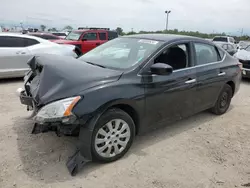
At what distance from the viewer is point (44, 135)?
3.72m

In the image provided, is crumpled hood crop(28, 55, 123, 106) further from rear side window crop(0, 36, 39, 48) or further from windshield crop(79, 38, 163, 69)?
rear side window crop(0, 36, 39, 48)

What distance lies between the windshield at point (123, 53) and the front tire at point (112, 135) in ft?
2.42

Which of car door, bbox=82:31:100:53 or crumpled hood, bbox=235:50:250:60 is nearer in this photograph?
crumpled hood, bbox=235:50:250:60

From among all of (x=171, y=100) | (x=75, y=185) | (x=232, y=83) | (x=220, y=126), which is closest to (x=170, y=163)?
(x=171, y=100)

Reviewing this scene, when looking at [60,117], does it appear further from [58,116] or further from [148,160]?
[148,160]

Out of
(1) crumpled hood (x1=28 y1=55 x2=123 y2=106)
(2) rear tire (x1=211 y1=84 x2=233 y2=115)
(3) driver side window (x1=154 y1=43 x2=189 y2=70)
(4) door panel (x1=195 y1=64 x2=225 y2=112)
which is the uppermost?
(3) driver side window (x1=154 y1=43 x2=189 y2=70)

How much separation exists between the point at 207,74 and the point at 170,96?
104 cm

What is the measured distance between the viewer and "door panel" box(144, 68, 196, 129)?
3.34m

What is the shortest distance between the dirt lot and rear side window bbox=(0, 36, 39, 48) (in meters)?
3.20

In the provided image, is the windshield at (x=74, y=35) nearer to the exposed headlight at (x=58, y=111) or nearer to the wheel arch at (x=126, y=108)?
the wheel arch at (x=126, y=108)

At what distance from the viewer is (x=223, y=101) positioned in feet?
16.1

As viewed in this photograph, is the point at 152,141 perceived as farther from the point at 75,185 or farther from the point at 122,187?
the point at 75,185

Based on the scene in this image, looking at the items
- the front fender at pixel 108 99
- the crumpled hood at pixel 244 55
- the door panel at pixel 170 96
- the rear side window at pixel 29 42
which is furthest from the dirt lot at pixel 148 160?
the crumpled hood at pixel 244 55

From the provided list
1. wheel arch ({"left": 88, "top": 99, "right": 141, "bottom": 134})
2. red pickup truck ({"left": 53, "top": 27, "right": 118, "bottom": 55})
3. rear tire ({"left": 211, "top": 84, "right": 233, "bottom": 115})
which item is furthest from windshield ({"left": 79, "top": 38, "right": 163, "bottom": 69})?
red pickup truck ({"left": 53, "top": 27, "right": 118, "bottom": 55})
